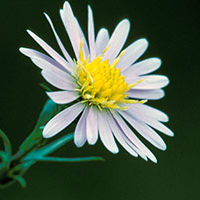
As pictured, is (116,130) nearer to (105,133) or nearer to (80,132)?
(105,133)

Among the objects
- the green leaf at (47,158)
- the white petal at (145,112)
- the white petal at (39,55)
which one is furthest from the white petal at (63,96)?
the white petal at (145,112)

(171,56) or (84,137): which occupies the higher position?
(171,56)

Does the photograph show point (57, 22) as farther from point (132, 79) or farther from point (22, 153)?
point (22, 153)

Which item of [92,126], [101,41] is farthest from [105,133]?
[101,41]

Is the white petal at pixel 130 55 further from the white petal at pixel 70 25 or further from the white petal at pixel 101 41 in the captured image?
the white petal at pixel 70 25

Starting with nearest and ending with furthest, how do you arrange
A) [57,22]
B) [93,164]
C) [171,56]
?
[93,164], [57,22], [171,56]

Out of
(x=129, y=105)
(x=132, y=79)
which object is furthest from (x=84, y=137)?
(x=132, y=79)

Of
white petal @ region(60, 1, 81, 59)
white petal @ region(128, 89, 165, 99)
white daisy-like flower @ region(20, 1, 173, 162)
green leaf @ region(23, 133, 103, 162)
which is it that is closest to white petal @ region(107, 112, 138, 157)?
white daisy-like flower @ region(20, 1, 173, 162)
